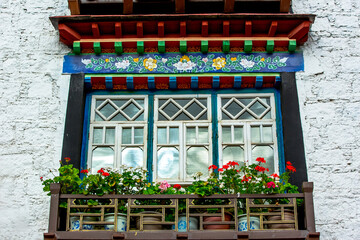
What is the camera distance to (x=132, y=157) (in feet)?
29.2

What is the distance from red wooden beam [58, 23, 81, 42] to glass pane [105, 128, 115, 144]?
139 centimetres

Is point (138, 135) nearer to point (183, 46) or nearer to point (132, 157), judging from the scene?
point (132, 157)

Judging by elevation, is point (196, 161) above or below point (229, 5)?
below

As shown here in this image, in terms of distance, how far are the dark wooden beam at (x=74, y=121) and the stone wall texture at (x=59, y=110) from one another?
9 centimetres

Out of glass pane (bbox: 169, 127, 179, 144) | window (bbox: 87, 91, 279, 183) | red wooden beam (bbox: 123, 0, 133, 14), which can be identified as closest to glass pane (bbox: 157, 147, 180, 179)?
window (bbox: 87, 91, 279, 183)

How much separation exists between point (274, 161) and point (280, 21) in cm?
197

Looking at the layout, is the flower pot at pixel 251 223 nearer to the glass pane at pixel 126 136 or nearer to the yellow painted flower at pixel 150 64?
the glass pane at pixel 126 136

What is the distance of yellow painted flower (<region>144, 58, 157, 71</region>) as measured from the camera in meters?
9.27

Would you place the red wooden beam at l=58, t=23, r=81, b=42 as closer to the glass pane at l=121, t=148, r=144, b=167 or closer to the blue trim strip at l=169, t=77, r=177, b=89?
the blue trim strip at l=169, t=77, r=177, b=89

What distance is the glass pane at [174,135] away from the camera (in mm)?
8977

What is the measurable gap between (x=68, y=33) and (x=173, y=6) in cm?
153

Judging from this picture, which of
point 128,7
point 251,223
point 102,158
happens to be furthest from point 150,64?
point 251,223

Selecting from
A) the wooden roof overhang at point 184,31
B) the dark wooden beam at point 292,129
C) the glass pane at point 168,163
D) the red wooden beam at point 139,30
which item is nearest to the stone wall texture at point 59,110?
the dark wooden beam at point 292,129

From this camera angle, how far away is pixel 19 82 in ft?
30.2
